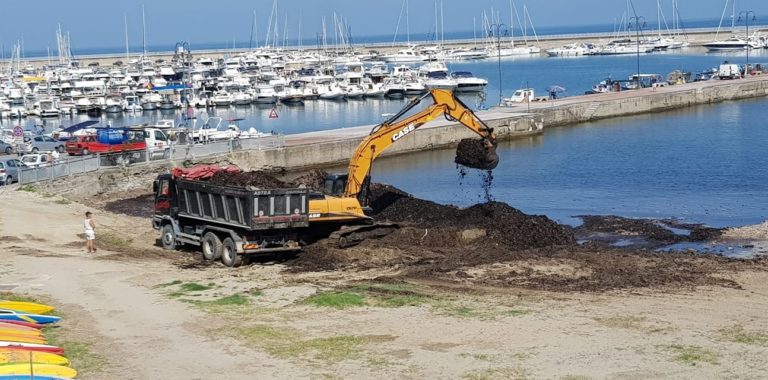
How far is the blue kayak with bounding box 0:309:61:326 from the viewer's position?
18844 millimetres

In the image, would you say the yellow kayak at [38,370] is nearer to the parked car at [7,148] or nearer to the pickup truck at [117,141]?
the pickup truck at [117,141]

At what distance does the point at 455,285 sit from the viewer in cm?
2223

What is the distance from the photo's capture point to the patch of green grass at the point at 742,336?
17.2 m

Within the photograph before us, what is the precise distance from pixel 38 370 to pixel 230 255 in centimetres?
1046

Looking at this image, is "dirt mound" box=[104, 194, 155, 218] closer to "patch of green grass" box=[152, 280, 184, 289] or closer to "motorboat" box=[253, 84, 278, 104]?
"patch of green grass" box=[152, 280, 184, 289]

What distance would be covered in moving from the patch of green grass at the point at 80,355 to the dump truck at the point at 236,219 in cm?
695

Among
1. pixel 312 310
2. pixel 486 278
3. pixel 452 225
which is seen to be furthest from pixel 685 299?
pixel 452 225

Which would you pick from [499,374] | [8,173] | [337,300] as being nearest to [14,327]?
[337,300]

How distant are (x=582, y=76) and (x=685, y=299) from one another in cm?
11367

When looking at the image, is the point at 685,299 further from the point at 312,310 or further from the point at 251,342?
the point at 251,342

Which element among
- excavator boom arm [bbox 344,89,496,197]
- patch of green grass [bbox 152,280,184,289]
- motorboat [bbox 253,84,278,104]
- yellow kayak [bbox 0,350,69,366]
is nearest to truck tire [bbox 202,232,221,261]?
patch of green grass [bbox 152,280,184,289]

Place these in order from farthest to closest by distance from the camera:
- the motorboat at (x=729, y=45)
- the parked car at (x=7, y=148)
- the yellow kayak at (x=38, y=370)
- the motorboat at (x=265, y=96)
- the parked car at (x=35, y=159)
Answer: the motorboat at (x=729, y=45)
the motorboat at (x=265, y=96)
the parked car at (x=7, y=148)
the parked car at (x=35, y=159)
the yellow kayak at (x=38, y=370)

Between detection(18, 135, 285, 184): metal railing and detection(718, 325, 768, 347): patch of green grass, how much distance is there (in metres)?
29.1

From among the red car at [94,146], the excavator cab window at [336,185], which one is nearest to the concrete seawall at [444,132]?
the red car at [94,146]
